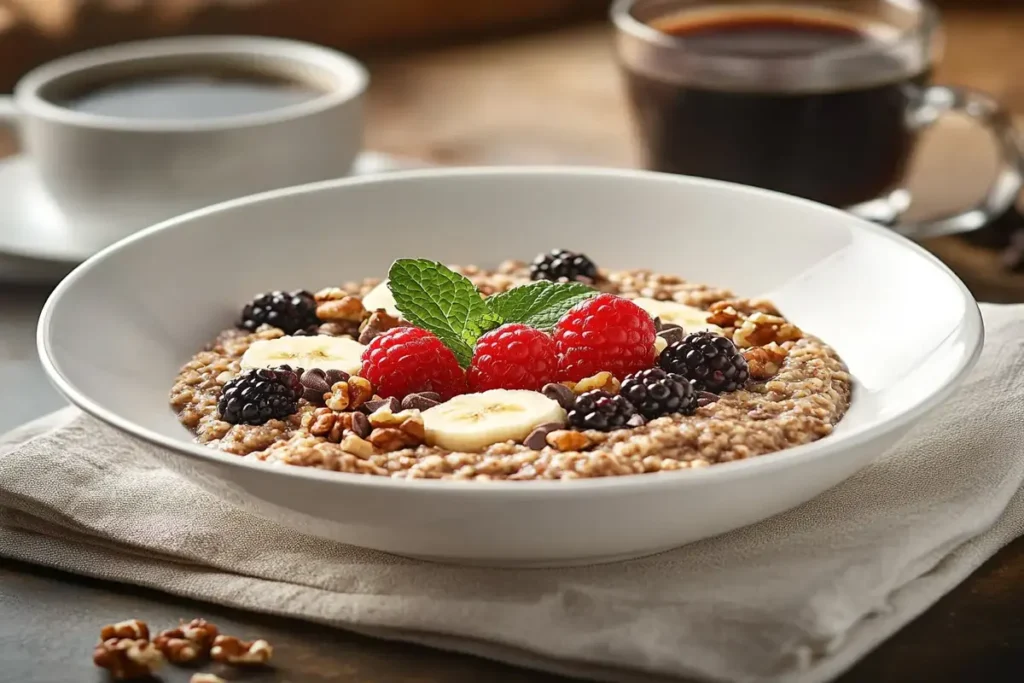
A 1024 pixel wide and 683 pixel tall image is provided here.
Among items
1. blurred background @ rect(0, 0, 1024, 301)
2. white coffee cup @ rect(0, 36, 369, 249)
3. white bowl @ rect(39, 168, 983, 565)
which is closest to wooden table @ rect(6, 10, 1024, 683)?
blurred background @ rect(0, 0, 1024, 301)

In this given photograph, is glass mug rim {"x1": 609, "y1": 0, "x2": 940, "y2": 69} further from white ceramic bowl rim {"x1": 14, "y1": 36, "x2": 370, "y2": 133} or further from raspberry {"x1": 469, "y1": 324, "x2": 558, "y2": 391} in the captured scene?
raspberry {"x1": 469, "y1": 324, "x2": 558, "y2": 391}

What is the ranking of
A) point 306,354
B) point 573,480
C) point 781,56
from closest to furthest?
point 573,480 → point 306,354 → point 781,56

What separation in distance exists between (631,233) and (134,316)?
2.19ft

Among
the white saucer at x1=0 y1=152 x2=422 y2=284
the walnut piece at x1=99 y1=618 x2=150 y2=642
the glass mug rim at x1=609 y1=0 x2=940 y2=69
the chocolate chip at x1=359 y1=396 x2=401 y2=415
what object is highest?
the glass mug rim at x1=609 y1=0 x2=940 y2=69

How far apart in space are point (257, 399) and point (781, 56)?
1219 mm

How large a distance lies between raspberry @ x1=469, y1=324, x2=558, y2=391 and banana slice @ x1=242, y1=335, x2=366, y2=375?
16 cm

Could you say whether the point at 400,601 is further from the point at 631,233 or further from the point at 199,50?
the point at 199,50

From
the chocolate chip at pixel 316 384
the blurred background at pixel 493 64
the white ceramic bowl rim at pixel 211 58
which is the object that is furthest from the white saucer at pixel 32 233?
the chocolate chip at pixel 316 384

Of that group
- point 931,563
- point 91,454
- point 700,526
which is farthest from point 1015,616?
point 91,454

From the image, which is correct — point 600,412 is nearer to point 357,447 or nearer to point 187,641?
point 357,447

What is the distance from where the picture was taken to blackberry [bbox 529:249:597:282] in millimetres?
1851

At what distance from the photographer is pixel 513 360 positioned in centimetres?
154

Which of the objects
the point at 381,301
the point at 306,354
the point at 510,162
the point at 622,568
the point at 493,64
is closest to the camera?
the point at 622,568

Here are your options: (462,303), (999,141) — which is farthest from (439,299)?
(999,141)
